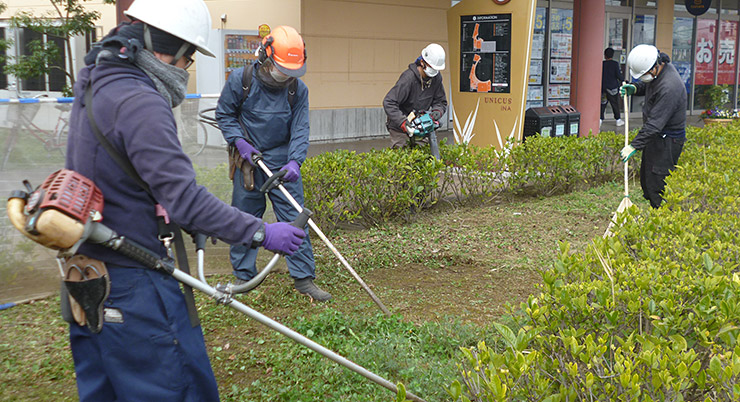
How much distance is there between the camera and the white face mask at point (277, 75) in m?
4.73

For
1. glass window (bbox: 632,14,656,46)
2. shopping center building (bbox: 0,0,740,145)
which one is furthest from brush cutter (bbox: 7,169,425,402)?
glass window (bbox: 632,14,656,46)

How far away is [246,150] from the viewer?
4.79 meters

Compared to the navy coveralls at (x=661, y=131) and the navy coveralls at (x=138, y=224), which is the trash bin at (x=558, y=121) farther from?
the navy coveralls at (x=138, y=224)

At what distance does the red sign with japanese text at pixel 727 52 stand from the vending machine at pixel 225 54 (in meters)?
15.1

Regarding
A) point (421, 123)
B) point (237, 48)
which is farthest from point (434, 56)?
point (237, 48)

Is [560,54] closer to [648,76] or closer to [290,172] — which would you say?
[648,76]

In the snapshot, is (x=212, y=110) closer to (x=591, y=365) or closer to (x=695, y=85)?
(x=591, y=365)

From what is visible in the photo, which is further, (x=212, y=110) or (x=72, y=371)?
(x=212, y=110)

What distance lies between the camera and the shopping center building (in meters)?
11.7

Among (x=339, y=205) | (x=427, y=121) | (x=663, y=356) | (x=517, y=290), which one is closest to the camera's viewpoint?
(x=663, y=356)

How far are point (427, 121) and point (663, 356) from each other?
17.7 ft

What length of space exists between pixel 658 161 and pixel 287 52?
4168mm

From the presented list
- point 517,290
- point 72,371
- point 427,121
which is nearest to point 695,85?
point 427,121

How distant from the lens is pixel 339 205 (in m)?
6.76
